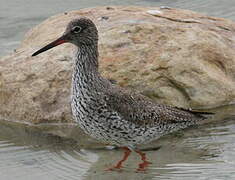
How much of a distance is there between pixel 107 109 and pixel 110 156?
3.49 feet

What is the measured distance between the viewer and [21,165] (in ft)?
27.7

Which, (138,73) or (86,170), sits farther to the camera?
(138,73)

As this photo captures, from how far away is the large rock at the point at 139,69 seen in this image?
959 cm

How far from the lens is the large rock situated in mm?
9586

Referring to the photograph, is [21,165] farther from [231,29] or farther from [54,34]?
[231,29]

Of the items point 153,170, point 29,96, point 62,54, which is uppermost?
point 62,54

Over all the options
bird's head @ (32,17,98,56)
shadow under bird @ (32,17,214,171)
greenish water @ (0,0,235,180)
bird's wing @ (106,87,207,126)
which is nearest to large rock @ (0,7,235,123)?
greenish water @ (0,0,235,180)

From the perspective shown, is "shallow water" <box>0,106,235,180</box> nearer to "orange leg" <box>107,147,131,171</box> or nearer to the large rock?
"orange leg" <box>107,147,131,171</box>

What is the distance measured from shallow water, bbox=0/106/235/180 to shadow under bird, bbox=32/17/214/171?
25 cm

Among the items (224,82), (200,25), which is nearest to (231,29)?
(200,25)

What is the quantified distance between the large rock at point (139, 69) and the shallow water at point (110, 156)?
0.37 metres

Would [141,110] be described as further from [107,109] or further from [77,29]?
[77,29]

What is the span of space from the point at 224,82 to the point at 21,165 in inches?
142

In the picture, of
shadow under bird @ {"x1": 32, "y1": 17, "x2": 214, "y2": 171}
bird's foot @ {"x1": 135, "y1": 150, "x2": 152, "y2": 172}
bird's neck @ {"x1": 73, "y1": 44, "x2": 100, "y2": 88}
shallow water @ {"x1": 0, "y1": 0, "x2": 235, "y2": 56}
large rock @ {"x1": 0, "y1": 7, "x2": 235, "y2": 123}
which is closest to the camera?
shadow under bird @ {"x1": 32, "y1": 17, "x2": 214, "y2": 171}
